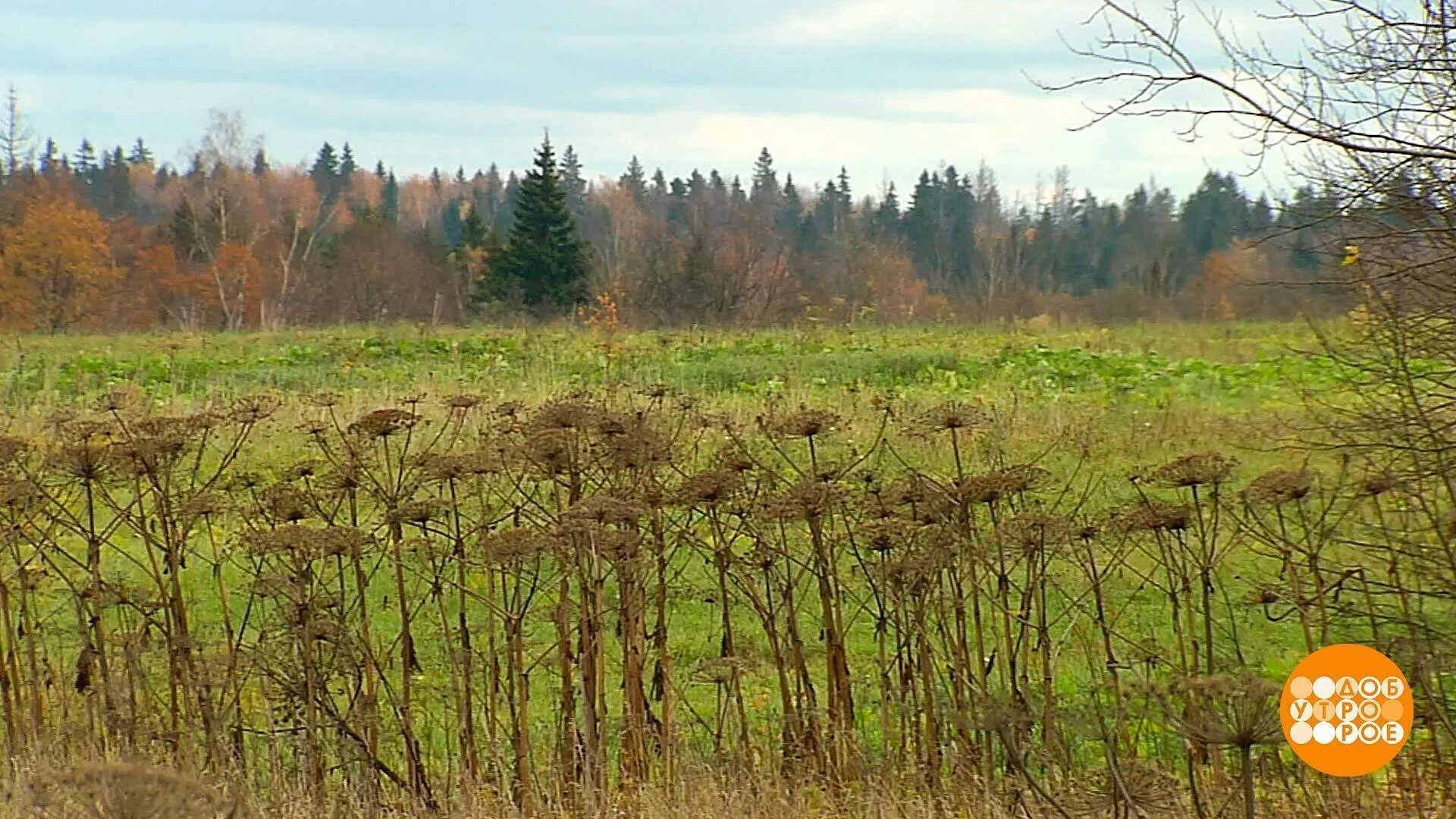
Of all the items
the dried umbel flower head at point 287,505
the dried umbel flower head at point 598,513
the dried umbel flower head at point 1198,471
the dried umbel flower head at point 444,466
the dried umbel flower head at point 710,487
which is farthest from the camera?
the dried umbel flower head at point 287,505

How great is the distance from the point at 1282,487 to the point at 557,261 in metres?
32.5

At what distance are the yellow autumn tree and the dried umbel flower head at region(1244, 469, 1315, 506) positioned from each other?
3853 centimetres

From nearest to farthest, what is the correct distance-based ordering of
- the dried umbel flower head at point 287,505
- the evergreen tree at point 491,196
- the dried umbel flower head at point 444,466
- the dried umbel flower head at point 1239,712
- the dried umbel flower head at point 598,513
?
1. the dried umbel flower head at point 1239,712
2. the dried umbel flower head at point 598,513
3. the dried umbel flower head at point 444,466
4. the dried umbel flower head at point 287,505
5. the evergreen tree at point 491,196

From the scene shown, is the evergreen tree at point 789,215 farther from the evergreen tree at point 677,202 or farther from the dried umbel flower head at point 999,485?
the dried umbel flower head at point 999,485

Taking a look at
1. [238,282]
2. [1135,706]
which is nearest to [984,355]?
[1135,706]

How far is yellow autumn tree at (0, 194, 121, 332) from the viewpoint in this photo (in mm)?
38312

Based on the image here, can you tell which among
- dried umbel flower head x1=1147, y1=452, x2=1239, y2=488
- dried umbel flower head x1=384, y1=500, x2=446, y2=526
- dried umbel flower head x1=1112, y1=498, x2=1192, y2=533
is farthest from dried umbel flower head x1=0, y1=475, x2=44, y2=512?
dried umbel flower head x1=1147, y1=452, x2=1239, y2=488

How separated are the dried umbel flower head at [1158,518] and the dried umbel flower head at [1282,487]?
0.27m

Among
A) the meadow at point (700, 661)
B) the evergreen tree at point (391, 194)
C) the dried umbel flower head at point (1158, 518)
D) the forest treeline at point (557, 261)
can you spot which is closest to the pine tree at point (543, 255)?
the forest treeline at point (557, 261)

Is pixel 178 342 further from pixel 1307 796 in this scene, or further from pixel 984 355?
pixel 1307 796

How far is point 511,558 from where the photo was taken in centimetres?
418

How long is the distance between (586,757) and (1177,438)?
8.27 meters

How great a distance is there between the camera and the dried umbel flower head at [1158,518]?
166 inches

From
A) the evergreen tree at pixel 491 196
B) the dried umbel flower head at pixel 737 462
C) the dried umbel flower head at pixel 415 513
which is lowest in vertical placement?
the dried umbel flower head at pixel 415 513
